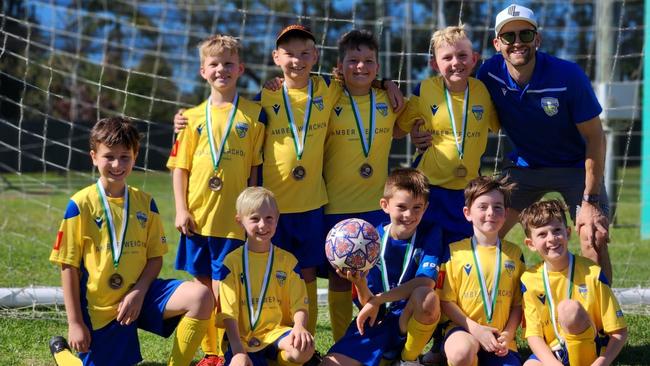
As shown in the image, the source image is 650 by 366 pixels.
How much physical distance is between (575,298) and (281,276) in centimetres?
145

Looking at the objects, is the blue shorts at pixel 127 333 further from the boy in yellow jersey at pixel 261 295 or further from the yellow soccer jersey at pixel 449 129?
the yellow soccer jersey at pixel 449 129

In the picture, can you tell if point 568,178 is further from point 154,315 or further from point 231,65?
point 154,315

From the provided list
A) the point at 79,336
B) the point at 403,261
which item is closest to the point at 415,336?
the point at 403,261

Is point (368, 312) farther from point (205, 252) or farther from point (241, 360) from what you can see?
point (205, 252)

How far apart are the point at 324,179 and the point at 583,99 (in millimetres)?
1510

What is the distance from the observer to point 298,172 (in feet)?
15.6

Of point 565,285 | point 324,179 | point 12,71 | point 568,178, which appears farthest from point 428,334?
point 12,71

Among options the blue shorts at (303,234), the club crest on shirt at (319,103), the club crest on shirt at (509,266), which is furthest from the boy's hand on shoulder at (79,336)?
the club crest on shirt at (509,266)

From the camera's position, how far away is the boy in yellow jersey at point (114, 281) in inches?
167

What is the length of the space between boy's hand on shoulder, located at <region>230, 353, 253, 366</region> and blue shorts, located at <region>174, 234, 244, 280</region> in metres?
0.67

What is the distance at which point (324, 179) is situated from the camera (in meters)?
4.91

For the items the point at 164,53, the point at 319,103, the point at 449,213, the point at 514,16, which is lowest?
the point at 449,213

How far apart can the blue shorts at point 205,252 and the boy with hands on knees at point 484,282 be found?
1.20 m

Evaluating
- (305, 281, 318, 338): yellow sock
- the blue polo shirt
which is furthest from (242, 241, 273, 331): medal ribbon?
the blue polo shirt
